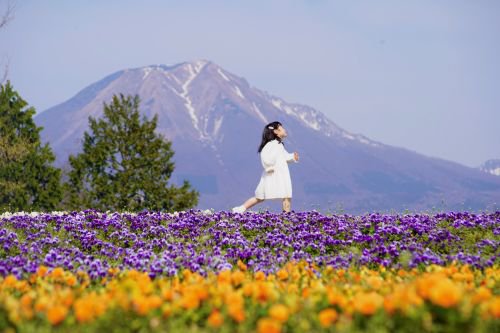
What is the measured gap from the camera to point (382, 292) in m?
6.30

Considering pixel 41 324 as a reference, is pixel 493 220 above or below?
above

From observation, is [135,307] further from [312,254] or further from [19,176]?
[19,176]

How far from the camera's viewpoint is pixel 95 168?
32562mm

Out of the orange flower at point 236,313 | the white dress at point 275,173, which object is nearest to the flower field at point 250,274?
the orange flower at point 236,313

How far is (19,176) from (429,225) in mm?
23293

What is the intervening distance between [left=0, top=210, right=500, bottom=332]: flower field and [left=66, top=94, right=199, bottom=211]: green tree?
1661 cm

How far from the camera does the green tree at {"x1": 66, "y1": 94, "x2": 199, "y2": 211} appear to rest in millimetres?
31812

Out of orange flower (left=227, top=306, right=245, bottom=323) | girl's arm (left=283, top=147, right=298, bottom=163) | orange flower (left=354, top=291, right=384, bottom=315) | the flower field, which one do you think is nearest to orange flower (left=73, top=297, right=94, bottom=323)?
the flower field

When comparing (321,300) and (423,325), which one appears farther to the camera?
(321,300)

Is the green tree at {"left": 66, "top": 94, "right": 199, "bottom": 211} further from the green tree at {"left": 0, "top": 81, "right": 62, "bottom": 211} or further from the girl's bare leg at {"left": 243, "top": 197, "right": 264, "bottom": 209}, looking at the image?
the girl's bare leg at {"left": 243, "top": 197, "right": 264, "bottom": 209}

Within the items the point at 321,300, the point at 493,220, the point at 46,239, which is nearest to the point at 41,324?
the point at 321,300

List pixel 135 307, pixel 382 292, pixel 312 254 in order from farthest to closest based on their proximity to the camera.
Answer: pixel 312 254, pixel 382 292, pixel 135 307

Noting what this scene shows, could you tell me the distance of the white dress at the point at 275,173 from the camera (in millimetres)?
18062

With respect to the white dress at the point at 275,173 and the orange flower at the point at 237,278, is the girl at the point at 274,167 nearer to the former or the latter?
the white dress at the point at 275,173
